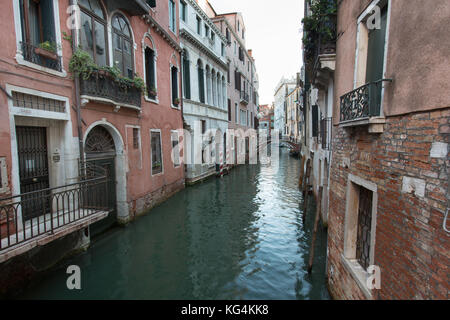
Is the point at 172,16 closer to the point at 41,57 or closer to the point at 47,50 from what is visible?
the point at 47,50

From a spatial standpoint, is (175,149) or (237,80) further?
(237,80)

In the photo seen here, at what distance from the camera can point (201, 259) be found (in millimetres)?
6184

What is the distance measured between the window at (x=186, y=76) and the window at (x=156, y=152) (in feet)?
13.0

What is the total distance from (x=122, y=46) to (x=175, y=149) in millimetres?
5343

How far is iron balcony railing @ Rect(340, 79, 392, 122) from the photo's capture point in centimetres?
297

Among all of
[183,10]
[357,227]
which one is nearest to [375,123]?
[357,227]

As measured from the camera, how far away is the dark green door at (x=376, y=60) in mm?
2984

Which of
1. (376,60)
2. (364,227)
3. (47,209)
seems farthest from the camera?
(47,209)

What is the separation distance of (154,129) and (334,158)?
719 cm

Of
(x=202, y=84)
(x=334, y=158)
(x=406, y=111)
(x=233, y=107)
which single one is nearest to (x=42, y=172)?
(x=334, y=158)

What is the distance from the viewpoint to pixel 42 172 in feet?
17.9

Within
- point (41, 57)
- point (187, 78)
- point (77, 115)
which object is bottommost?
point (77, 115)

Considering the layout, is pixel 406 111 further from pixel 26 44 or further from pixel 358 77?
pixel 26 44

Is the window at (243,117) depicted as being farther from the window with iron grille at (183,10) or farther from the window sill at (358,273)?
the window sill at (358,273)
